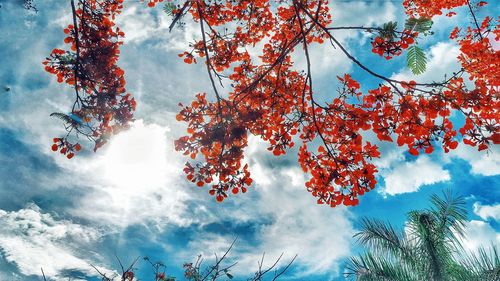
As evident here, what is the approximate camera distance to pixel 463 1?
7812 mm

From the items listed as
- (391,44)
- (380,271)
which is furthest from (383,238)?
(391,44)

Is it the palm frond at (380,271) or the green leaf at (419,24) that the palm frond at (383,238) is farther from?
the green leaf at (419,24)

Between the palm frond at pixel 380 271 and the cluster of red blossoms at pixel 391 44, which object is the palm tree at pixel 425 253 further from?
the cluster of red blossoms at pixel 391 44

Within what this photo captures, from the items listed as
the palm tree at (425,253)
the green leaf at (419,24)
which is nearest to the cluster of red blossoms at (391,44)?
the green leaf at (419,24)

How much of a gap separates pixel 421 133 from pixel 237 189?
2.24 metres

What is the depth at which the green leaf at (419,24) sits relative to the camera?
3051mm

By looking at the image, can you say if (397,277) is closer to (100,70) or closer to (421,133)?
(421,133)

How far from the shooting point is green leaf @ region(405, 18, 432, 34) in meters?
3.05

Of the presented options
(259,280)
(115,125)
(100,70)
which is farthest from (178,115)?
(259,280)

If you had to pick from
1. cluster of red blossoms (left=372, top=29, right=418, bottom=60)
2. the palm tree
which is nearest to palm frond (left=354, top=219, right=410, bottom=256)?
the palm tree

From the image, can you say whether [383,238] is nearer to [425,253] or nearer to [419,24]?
[425,253]

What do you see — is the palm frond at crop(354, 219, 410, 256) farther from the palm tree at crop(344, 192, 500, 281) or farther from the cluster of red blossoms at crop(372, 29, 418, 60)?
the cluster of red blossoms at crop(372, 29, 418, 60)

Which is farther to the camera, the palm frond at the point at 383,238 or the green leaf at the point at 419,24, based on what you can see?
the palm frond at the point at 383,238

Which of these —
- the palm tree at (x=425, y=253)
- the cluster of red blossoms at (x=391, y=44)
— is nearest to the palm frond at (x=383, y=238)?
the palm tree at (x=425, y=253)
